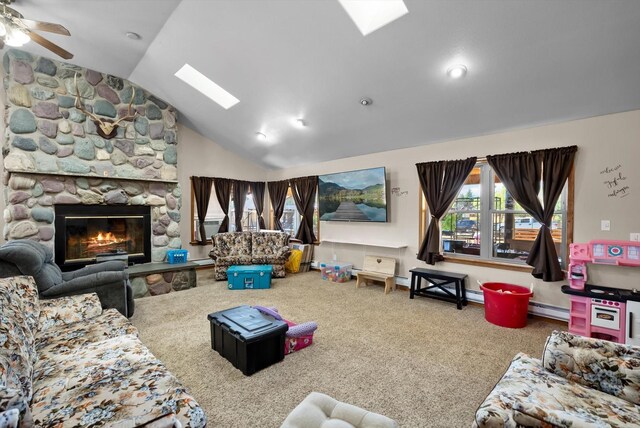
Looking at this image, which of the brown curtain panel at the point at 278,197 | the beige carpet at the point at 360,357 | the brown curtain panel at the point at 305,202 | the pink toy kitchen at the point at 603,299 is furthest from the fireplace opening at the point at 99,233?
the pink toy kitchen at the point at 603,299

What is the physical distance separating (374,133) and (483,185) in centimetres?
174

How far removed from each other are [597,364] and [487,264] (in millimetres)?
2526

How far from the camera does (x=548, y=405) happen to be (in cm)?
124

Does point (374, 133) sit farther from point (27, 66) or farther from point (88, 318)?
point (27, 66)

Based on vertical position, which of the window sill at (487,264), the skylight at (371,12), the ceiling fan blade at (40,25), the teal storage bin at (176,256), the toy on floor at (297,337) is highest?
the skylight at (371,12)

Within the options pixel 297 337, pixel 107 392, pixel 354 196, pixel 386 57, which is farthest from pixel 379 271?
pixel 107 392

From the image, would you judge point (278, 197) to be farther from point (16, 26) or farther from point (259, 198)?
point (16, 26)

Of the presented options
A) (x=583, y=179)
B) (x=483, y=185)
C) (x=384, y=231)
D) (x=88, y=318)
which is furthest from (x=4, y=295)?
(x=583, y=179)

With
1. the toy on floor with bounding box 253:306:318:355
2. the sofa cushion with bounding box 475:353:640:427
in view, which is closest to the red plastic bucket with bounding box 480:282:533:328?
the sofa cushion with bounding box 475:353:640:427

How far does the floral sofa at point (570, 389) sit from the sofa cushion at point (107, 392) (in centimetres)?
135

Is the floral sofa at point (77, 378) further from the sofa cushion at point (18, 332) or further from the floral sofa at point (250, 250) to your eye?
the floral sofa at point (250, 250)

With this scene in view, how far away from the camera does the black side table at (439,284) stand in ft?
12.5

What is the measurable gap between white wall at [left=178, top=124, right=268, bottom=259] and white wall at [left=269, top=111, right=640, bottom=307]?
3632mm

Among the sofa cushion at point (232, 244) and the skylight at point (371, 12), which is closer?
the skylight at point (371, 12)
